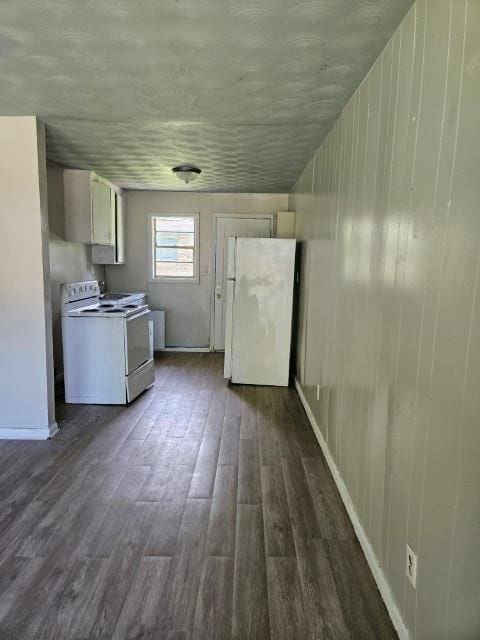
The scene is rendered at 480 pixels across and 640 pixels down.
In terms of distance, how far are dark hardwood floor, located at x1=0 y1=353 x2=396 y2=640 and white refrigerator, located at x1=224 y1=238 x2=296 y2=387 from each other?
3.73ft

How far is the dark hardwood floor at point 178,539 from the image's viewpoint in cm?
152

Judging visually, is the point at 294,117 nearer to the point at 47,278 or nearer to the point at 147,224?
the point at 47,278

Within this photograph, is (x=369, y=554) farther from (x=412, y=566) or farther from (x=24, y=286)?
(x=24, y=286)

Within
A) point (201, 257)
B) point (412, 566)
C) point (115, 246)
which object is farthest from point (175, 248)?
point (412, 566)

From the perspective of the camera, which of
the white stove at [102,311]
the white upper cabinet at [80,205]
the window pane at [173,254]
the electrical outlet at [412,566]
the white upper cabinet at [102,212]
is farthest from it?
the window pane at [173,254]

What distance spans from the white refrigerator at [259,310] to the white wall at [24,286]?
6.33ft

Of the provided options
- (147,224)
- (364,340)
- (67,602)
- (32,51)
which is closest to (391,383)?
(364,340)

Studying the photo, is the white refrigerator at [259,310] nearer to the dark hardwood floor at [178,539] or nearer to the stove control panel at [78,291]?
the dark hardwood floor at [178,539]

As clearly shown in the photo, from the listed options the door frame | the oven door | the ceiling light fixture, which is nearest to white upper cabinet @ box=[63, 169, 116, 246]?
the ceiling light fixture

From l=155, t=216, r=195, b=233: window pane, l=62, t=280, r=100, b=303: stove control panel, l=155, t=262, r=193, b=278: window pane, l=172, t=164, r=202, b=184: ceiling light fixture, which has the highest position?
l=172, t=164, r=202, b=184: ceiling light fixture

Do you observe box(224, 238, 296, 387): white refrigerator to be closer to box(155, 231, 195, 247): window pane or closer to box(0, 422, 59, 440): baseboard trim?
box(155, 231, 195, 247): window pane

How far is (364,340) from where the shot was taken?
6.47 feet

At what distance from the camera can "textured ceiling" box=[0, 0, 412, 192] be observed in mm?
1559

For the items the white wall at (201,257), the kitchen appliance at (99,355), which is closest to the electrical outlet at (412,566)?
the kitchen appliance at (99,355)
